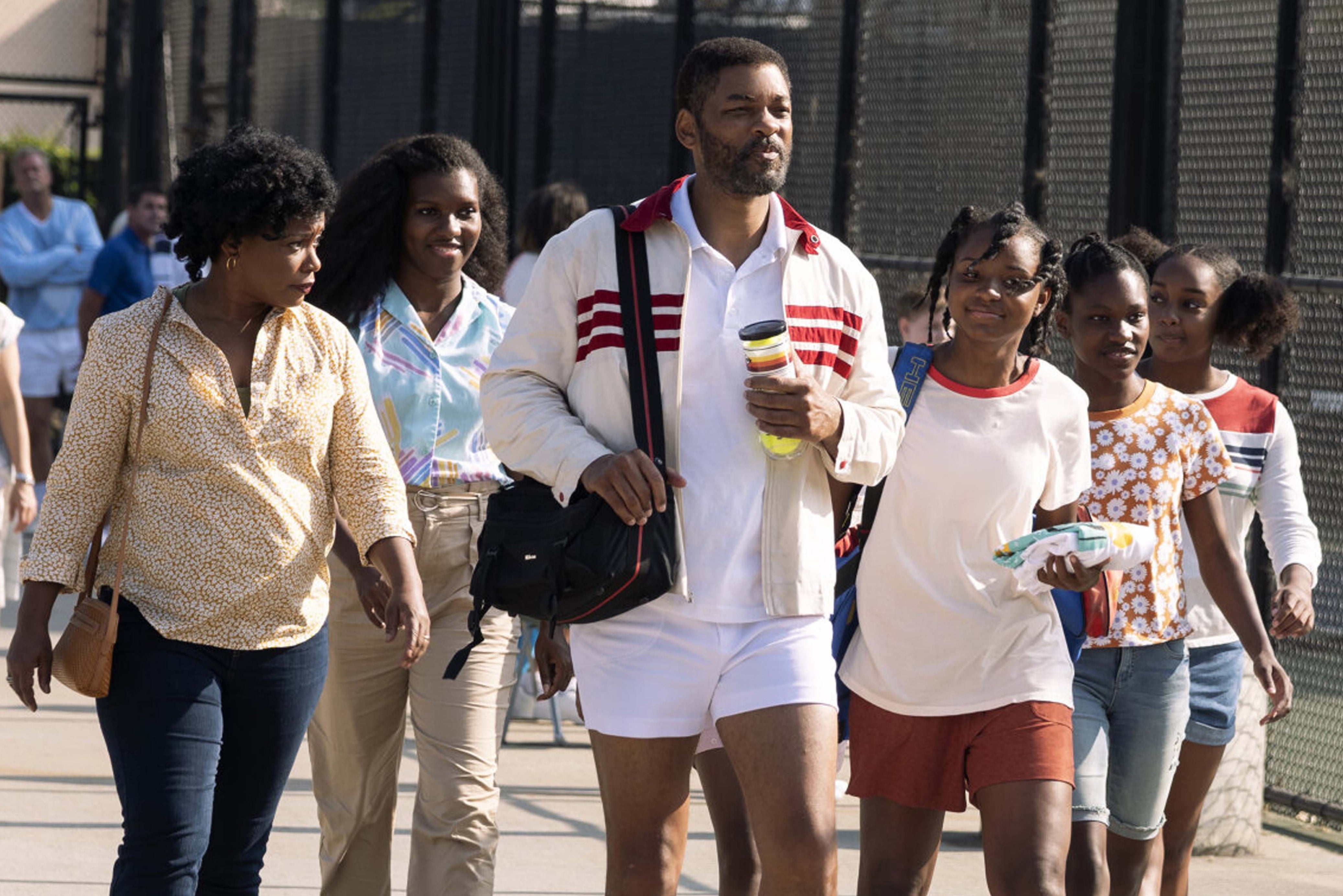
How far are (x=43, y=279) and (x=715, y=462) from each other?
10.2 m

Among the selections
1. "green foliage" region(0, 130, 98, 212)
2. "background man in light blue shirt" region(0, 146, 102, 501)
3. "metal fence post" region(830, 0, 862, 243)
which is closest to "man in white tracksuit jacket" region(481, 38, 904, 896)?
"metal fence post" region(830, 0, 862, 243)

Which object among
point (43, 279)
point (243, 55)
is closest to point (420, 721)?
point (43, 279)

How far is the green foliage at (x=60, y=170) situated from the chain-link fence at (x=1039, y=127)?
9212 millimetres

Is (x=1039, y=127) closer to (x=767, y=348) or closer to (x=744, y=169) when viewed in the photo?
(x=744, y=169)

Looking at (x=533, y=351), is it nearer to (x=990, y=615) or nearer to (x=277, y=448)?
(x=277, y=448)

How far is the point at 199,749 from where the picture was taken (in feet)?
12.7

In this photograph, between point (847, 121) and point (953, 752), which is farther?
point (847, 121)

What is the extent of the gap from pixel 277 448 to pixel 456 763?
3.80 feet

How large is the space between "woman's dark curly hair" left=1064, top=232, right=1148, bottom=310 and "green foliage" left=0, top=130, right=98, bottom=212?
15.9 meters

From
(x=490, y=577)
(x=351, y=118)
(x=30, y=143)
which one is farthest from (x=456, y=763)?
(x=30, y=143)

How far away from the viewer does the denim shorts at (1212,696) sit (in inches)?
199

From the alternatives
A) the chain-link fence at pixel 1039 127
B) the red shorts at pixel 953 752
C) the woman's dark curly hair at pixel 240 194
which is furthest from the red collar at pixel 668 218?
the chain-link fence at pixel 1039 127

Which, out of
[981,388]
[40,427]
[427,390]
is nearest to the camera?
[981,388]

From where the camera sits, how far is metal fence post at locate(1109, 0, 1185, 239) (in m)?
7.05
